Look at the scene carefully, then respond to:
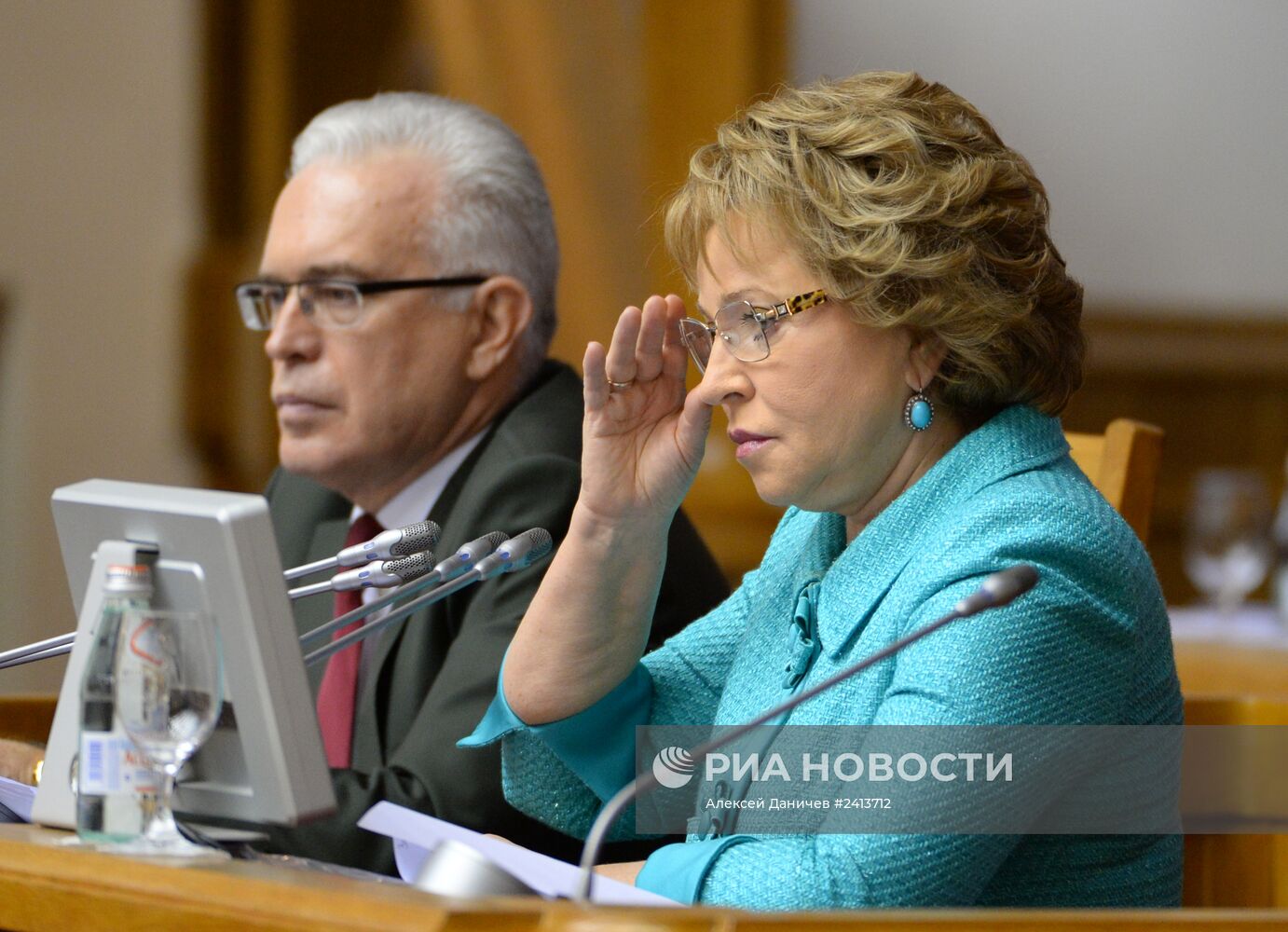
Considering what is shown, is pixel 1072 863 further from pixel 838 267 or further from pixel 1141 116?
pixel 1141 116

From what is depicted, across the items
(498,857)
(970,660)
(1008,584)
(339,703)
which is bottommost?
(339,703)

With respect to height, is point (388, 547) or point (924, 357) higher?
point (924, 357)

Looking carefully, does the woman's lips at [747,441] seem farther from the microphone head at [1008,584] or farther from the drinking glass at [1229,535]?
the drinking glass at [1229,535]

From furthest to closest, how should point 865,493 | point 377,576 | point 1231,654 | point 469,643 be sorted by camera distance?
point 1231,654
point 469,643
point 865,493
point 377,576

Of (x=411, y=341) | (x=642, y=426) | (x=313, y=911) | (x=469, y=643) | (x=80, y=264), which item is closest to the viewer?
(x=313, y=911)

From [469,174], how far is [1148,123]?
10.7 ft

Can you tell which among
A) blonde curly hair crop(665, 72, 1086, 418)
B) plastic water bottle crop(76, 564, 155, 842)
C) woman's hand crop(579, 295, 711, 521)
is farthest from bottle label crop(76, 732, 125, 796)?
blonde curly hair crop(665, 72, 1086, 418)

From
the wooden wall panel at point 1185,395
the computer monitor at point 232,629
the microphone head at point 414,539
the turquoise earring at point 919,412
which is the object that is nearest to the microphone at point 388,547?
the microphone head at point 414,539

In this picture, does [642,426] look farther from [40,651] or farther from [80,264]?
[80,264]

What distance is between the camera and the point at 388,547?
148cm

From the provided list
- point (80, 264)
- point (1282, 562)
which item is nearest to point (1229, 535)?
point (1282, 562)

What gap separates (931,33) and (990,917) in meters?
4.31

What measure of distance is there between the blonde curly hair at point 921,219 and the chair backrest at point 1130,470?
442mm

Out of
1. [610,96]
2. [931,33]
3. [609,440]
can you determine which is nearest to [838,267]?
[609,440]
